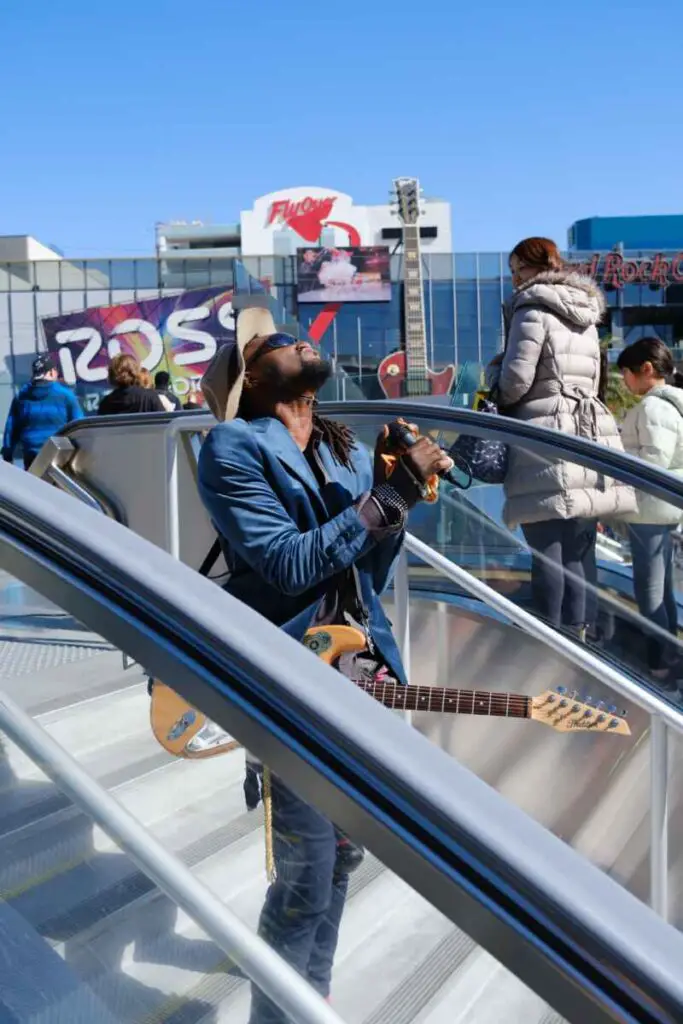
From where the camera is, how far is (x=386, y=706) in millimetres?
1459

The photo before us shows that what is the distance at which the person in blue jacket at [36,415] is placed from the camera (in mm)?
6461

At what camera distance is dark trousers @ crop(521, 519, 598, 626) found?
369 cm

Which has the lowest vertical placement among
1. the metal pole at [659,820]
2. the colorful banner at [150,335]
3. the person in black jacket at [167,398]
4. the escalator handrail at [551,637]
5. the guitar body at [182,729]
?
the metal pole at [659,820]

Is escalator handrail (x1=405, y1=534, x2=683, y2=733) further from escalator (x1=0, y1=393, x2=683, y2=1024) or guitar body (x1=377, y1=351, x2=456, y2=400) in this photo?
escalator (x1=0, y1=393, x2=683, y2=1024)

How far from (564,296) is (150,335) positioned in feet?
127

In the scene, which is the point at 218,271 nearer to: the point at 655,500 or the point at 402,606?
the point at 402,606

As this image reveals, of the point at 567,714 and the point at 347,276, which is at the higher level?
the point at 347,276

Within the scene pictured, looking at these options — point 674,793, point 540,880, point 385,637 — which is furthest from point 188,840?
point 674,793

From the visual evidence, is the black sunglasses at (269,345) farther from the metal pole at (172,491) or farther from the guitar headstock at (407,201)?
the guitar headstock at (407,201)

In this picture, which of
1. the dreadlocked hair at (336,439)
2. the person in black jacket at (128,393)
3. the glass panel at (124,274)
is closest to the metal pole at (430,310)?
the glass panel at (124,274)

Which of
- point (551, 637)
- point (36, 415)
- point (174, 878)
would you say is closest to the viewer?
point (174, 878)

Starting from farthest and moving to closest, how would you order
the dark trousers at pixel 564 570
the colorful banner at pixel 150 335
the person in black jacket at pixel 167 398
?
the colorful banner at pixel 150 335
the person in black jacket at pixel 167 398
the dark trousers at pixel 564 570

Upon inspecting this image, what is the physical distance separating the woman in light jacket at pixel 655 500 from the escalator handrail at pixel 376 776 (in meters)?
2.43

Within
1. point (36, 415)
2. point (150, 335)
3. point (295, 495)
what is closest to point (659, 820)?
point (295, 495)
